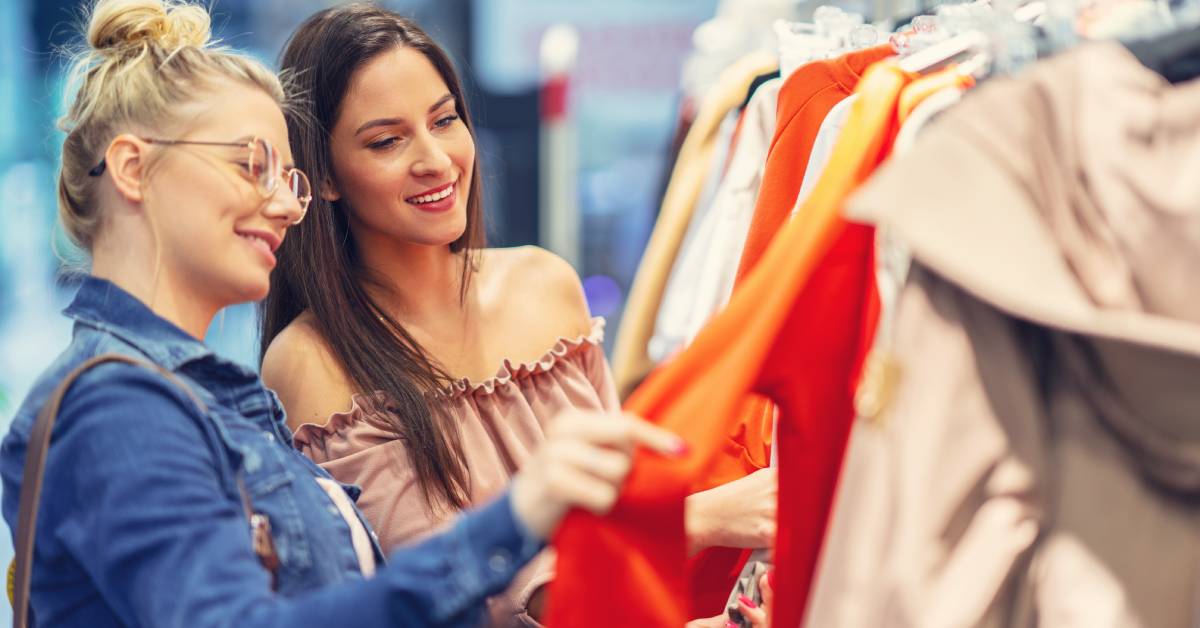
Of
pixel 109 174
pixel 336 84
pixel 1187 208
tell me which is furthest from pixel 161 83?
pixel 1187 208

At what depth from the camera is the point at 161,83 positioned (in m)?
1.32

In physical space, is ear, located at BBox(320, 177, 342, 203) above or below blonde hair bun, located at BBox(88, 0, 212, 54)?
below

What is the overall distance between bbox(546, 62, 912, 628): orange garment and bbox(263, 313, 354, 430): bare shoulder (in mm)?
706

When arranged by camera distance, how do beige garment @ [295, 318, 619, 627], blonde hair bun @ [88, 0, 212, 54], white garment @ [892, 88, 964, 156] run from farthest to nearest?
beige garment @ [295, 318, 619, 627] < blonde hair bun @ [88, 0, 212, 54] < white garment @ [892, 88, 964, 156]

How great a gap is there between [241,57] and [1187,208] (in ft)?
3.37

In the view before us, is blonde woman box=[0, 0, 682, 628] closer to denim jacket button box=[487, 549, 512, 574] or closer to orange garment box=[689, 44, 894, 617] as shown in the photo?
denim jacket button box=[487, 549, 512, 574]

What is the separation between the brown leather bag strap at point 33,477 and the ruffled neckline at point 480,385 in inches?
19.6

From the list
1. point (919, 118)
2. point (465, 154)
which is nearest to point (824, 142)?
point (919, 118)

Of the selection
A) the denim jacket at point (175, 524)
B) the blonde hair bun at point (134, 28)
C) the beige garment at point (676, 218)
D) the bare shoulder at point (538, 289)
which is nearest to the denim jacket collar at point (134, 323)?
the denim jacket at point (175, 524)

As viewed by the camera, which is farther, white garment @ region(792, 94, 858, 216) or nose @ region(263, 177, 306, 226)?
white garment @ region(792, 94, 858, 216)

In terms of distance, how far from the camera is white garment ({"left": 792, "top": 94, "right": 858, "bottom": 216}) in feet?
5.23

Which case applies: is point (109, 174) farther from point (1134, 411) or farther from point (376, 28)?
point (1134, 411)

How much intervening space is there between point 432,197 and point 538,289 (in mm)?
287

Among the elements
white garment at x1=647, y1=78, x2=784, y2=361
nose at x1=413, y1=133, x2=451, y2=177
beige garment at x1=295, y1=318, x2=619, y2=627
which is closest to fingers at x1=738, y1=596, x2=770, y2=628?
beige garment at x1=295, y1=318, x2=619, y2=627
